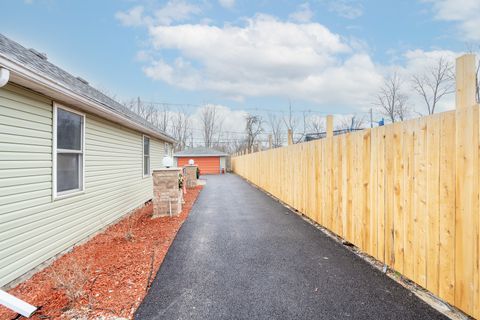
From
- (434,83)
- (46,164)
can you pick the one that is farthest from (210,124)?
(46,164)

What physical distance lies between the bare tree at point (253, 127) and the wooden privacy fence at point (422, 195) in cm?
3059

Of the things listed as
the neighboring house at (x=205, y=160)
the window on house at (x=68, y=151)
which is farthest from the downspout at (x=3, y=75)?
the neighboring house at (x=205, y=160)

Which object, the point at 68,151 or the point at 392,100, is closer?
the point at 68,151

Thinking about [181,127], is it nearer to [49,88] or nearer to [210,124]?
[210,124]

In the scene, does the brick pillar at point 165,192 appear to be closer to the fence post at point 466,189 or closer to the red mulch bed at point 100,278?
the red mulch bed at point 100,278

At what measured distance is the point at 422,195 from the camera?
2646 mm

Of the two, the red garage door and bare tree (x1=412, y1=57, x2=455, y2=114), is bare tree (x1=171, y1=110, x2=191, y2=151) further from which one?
bare tree (x1=412, y1=57, x2=455, y2=114)

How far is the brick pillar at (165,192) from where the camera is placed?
665 cm

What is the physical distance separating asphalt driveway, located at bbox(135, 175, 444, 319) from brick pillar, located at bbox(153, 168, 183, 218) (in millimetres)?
1902

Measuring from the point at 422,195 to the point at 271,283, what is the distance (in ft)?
6.35

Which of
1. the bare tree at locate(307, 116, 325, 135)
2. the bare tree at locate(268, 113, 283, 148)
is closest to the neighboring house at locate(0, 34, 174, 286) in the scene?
the bare tree at locate(307, 116, 325, 135)

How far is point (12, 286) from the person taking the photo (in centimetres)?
303

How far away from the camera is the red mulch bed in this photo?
2453 mm

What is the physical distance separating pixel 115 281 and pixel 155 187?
3.77 m
